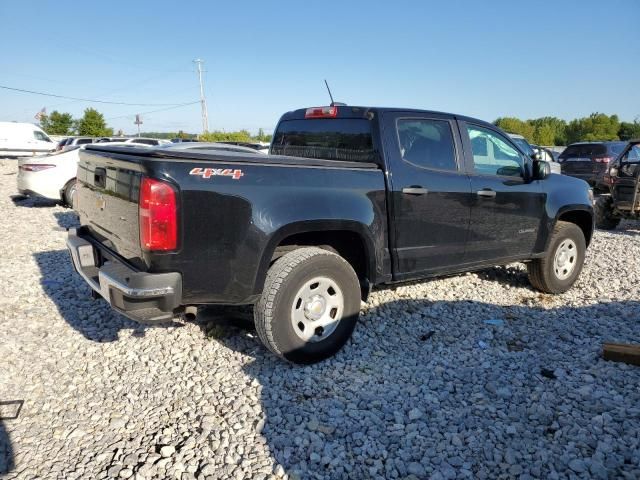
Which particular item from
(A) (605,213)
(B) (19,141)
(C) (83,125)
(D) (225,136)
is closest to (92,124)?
(C) (83,125)

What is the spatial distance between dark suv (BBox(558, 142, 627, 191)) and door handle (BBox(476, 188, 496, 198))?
34.1 feet

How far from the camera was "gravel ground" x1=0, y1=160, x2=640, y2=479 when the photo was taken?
2529mm

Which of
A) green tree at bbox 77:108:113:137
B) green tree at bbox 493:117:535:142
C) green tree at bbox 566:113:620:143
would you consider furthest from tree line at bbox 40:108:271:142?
green tree at bbox 566:113:620:143

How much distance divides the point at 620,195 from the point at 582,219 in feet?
14.7

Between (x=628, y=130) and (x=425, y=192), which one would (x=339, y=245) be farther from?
(x=628, y=130)

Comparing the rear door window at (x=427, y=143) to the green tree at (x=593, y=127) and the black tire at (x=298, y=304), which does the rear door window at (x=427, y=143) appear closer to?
the black tire at (x=298, y=304)

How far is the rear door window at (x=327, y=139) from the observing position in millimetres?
3953

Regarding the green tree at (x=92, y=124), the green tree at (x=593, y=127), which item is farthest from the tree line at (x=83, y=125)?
the green tree at (x=593, y=127)

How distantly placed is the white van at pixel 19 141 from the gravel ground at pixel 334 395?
819 inches

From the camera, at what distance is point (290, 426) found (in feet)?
9.40

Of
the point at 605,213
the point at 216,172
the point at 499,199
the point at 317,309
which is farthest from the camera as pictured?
the point at 605,213

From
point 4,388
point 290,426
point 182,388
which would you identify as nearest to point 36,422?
point 4,388

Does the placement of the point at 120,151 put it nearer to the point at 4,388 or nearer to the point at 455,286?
the point at 4,388

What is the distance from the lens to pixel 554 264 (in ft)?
17.5
